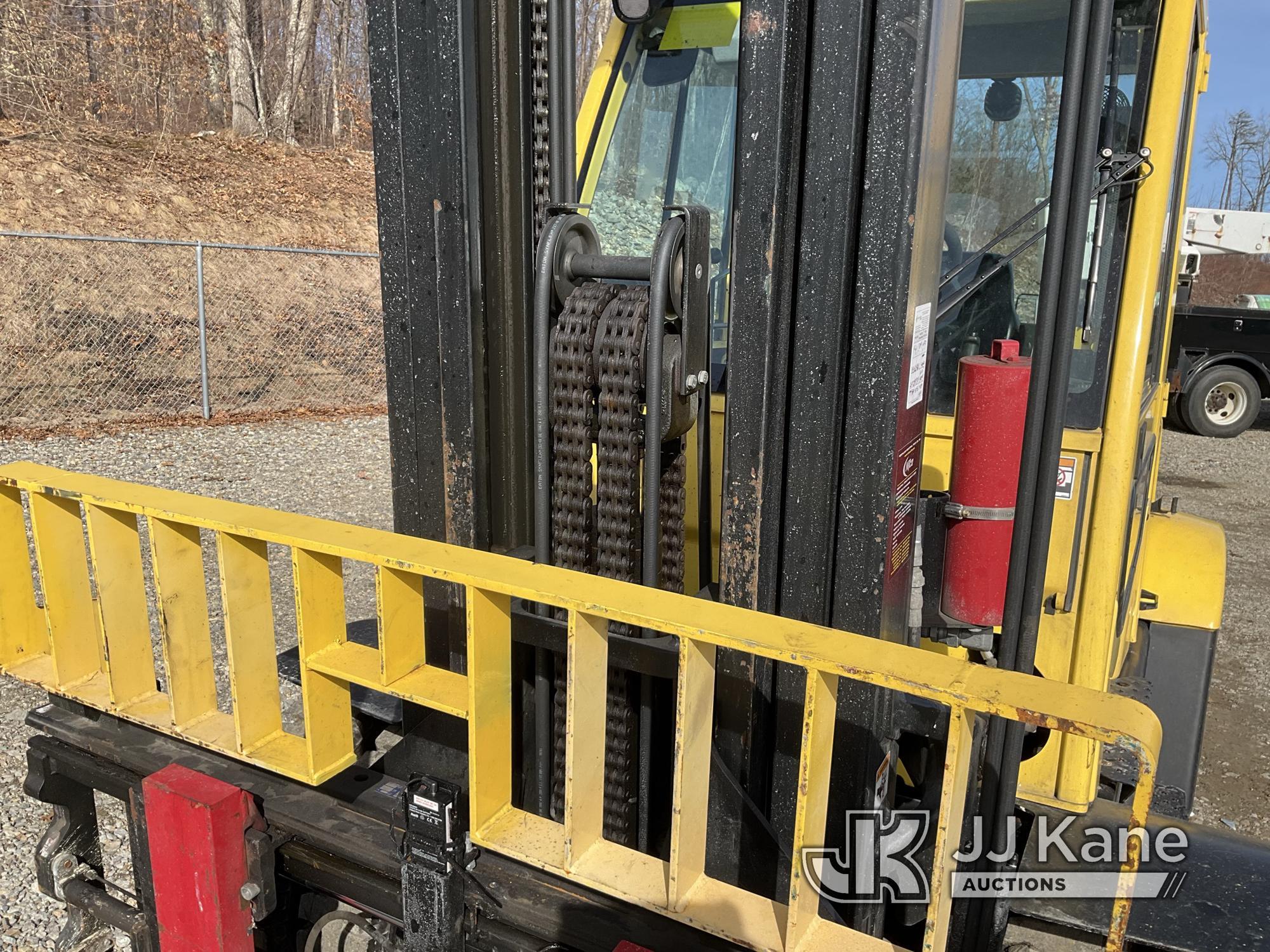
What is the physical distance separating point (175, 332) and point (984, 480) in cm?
1267

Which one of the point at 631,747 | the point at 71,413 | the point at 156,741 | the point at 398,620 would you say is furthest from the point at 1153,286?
the point at 71,413

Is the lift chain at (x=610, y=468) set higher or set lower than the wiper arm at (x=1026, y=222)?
lower

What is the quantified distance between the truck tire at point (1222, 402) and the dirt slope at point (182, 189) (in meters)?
13.5

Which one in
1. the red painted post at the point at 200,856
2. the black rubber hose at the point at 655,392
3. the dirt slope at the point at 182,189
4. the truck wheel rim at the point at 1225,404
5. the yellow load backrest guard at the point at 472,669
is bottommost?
the truck wheel rim at the point at 1225,404

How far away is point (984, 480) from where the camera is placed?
7.86 ft

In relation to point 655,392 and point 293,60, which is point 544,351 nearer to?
point 655,392

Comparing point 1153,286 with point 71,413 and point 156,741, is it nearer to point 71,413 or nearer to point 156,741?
point 156,741

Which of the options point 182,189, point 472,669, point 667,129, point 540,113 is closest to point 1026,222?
point 667,129

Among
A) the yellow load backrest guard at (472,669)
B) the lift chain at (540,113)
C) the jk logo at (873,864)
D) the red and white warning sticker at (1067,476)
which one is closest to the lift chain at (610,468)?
the yellow load backrest guard at (472,669)

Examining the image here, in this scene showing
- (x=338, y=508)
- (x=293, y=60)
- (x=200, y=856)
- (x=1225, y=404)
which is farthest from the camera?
(x=293, y=60)

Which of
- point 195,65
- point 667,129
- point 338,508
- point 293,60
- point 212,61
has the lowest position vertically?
point 338,508

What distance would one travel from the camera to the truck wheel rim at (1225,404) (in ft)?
47.8

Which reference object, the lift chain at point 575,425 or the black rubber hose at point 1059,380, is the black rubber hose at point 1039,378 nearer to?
the black rubber hose at point 1059,380

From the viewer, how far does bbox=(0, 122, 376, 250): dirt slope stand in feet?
46.6
